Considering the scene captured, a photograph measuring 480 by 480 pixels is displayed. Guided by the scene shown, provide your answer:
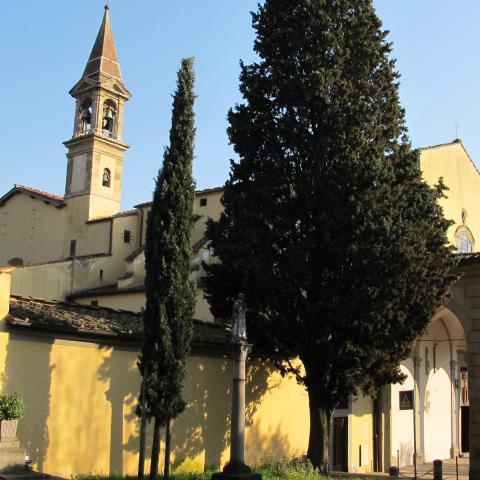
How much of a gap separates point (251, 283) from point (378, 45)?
650 cm

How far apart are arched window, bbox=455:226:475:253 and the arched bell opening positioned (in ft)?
69.8

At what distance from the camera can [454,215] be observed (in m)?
26.0

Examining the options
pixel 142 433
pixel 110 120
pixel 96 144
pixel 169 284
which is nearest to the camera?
pixel 142 433

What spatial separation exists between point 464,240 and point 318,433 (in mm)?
14096

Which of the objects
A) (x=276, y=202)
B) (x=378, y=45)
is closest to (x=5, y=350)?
(x=276, y=202)

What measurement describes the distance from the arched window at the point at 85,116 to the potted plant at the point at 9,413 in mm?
28316

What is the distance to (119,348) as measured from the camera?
13.8 metres

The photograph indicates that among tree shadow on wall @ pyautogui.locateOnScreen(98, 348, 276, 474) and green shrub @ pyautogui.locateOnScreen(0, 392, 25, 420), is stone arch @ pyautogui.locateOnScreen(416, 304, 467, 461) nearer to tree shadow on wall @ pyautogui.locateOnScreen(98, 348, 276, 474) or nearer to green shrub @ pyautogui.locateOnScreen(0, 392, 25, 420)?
tree shadow on wall @ pyautogui.locateOnScreen(98, 348, 276, 474)

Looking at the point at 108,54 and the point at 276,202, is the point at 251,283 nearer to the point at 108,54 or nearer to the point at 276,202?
the point at 276,202

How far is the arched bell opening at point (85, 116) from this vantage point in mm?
37438

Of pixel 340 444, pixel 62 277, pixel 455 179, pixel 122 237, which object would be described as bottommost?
pixel 340 444

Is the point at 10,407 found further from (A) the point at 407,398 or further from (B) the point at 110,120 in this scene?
(B) the point at 110,120

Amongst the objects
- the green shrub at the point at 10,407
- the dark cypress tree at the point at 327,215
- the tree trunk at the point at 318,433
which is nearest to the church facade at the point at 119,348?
the green shrub at the point at 10,407

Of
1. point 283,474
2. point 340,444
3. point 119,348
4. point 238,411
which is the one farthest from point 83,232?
point 238,411
